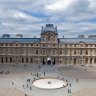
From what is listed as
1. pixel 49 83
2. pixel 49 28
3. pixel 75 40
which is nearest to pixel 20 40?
pixel 49 28

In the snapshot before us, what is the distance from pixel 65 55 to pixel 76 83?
37.5m

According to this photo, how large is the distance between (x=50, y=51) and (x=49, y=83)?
38.3 meters

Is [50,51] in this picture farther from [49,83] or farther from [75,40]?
[49,83]

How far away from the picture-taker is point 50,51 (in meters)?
103

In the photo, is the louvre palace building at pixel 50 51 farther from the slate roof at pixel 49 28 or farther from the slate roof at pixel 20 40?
the slate roof at pixel 20 40

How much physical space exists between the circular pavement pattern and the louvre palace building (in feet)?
107

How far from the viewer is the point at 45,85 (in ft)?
210

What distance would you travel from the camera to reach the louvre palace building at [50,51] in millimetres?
103125

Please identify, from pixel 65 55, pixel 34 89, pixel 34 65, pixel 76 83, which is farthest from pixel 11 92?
pixel 65 55

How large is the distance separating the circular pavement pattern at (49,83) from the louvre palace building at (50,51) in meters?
32.6

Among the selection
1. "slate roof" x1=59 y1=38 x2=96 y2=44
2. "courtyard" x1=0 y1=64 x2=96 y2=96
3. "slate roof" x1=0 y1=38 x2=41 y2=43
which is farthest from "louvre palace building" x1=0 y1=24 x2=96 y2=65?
"courtyard" x1=0 y1=64 x2=96 y2=96

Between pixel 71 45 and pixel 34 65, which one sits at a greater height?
pixel 71 45

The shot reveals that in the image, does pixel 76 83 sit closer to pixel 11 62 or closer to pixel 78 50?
pixel 78 50

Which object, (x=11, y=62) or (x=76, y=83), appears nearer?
(x=76, y=83)
